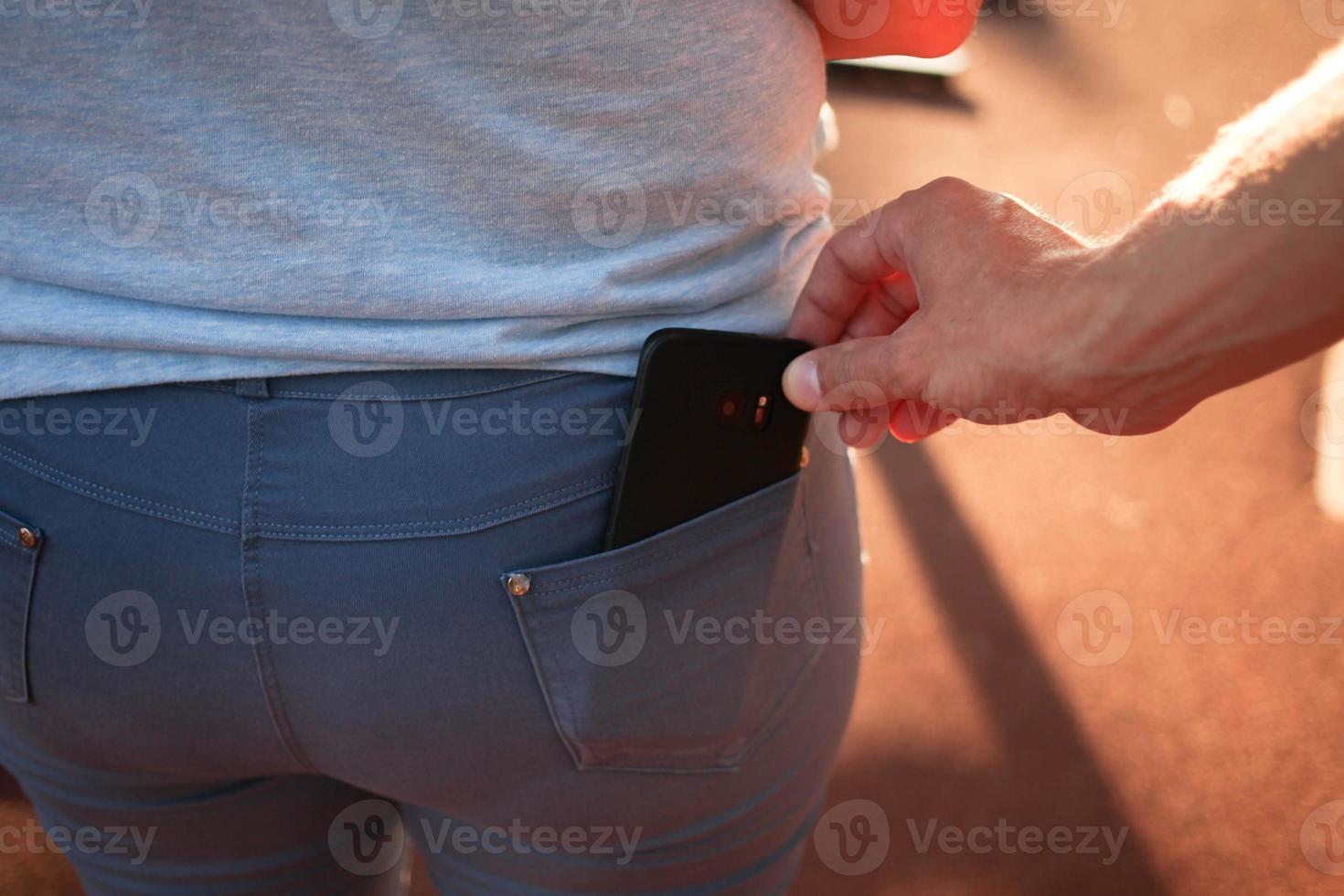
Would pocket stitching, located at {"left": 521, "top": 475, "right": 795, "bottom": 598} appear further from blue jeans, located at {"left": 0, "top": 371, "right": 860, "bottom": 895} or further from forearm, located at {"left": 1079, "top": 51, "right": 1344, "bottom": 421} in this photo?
forearm, located at {"left": 1079, "top": 51, "right": 1344, "bottom": 421}

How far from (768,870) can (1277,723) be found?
1.94 meters

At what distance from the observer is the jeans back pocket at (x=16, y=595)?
72 centimetres

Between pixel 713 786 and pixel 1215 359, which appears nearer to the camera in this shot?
pixel 1215 359

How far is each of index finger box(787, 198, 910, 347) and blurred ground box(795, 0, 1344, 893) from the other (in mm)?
1461

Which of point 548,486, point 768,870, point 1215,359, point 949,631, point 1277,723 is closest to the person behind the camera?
point 1215,359

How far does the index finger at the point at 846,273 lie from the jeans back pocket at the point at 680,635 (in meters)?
0.13

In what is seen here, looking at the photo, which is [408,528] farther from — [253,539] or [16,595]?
[16,595]

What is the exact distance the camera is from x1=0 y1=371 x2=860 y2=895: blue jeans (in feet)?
2.32

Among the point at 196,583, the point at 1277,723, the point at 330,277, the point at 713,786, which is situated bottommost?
the point at 1277,723

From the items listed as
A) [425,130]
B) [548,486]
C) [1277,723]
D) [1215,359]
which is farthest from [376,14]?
[1277,723]

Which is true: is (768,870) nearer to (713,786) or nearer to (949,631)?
(713,786)

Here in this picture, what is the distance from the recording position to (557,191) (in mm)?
721

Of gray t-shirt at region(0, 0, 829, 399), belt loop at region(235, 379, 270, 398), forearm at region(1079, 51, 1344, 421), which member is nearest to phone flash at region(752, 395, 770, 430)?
gray t-shirt at region(0, 0, 829, 399)

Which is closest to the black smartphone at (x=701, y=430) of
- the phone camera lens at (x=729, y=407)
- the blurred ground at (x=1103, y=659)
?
the phone camera lens at (x=729, y=407)
